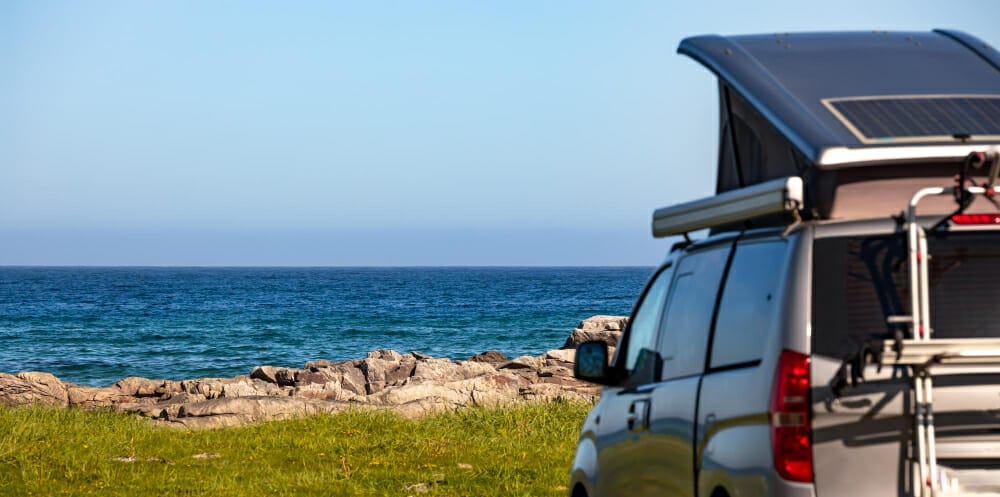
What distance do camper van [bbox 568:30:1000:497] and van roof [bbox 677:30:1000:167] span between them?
12mm

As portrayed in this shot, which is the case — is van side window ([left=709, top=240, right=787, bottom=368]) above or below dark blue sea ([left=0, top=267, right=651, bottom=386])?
above

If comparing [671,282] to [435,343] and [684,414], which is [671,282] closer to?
[684,414]

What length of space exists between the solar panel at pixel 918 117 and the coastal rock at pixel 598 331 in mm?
31408

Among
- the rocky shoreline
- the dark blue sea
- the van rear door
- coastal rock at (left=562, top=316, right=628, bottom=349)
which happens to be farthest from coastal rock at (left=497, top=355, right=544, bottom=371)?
the van rear door

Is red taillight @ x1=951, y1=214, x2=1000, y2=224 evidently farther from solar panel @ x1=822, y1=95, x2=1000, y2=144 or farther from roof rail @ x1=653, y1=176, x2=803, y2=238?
roof rail @ x1=653, y1=176, x2=803, y2=238

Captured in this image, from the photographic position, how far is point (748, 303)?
4613 mm

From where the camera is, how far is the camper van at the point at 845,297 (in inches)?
159

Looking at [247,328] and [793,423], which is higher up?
[793,423]

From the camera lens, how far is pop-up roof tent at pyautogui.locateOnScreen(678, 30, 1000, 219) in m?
4.43

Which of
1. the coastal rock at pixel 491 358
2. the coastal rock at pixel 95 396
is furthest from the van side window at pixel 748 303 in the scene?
the coastal rock at pixel 491 358

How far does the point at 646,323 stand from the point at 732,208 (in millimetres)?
1365

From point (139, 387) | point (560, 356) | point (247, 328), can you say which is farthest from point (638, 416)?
point (247, 328)

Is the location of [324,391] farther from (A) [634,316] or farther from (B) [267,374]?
(A) [634,316]

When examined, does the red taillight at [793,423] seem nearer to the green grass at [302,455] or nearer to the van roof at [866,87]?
the van roof at [866,87]
